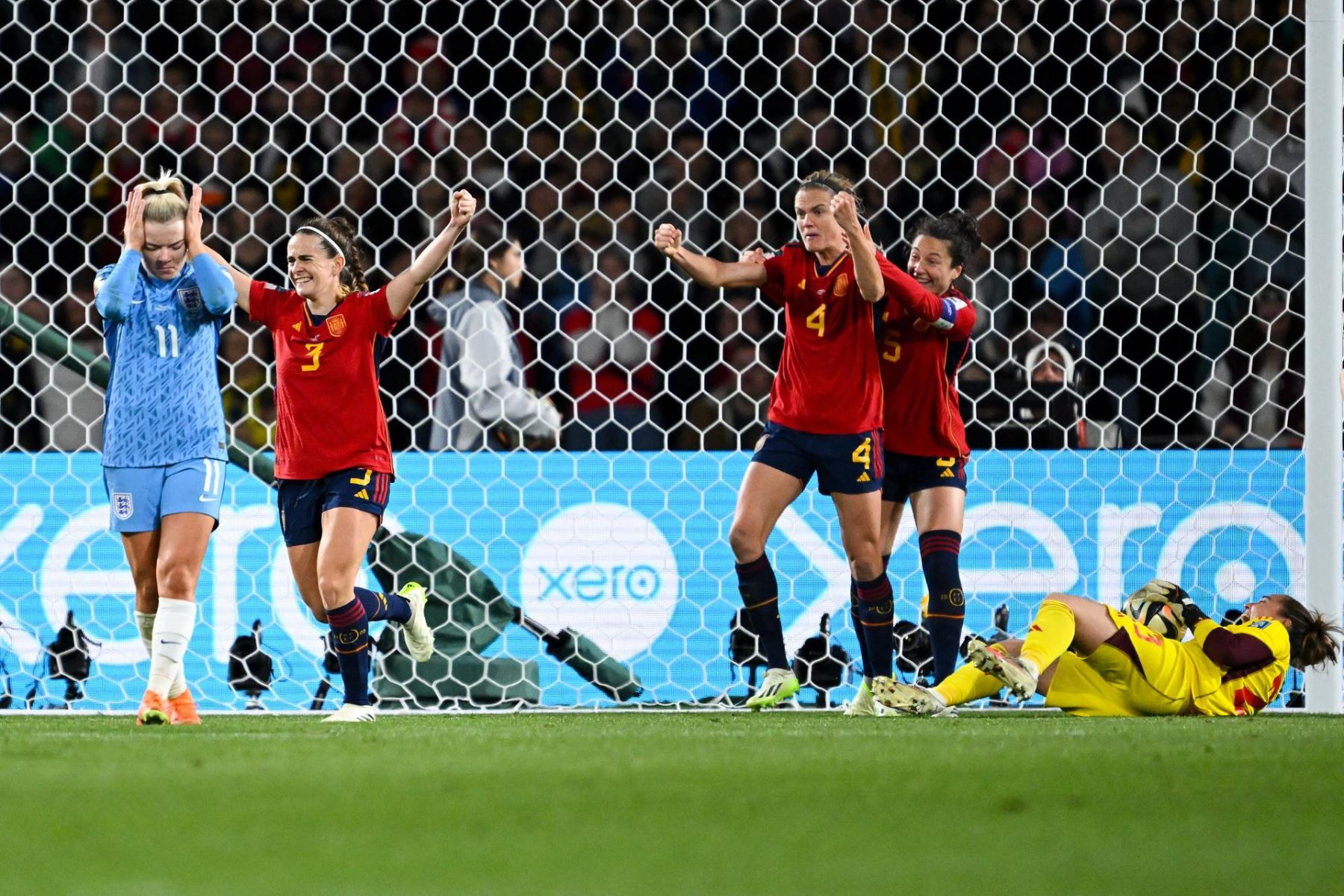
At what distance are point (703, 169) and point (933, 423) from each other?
2212 mm

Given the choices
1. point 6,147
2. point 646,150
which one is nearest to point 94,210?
point 6,147

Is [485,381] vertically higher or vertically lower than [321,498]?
higher

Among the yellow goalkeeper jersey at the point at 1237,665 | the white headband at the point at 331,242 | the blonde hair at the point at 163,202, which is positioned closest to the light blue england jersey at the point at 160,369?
the blonde hair at the point at 163,202

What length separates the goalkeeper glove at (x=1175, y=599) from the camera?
4.71m

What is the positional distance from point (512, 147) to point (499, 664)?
2.40 metres

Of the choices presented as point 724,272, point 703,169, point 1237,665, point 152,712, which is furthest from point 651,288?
point 152,712

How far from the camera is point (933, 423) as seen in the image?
484 cm

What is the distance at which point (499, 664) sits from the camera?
5309 millimetres

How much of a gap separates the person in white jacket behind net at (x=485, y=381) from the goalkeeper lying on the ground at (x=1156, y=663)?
185cm

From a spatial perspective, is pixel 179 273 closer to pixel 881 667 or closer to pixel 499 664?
pixel 499 664

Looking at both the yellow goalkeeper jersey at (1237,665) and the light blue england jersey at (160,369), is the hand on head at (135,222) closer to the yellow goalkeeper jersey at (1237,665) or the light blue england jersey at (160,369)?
the light blue england jersey at (160,369)

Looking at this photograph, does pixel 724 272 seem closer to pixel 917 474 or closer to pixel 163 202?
pixel 917 474

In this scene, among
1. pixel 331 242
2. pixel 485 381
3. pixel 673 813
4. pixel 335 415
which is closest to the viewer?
pixel 673 813

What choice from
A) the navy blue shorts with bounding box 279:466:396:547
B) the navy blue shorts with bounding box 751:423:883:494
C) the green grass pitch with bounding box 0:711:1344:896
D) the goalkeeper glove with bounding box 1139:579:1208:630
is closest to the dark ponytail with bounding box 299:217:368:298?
the navy blue shorts with bounding box 279:466:396:547
